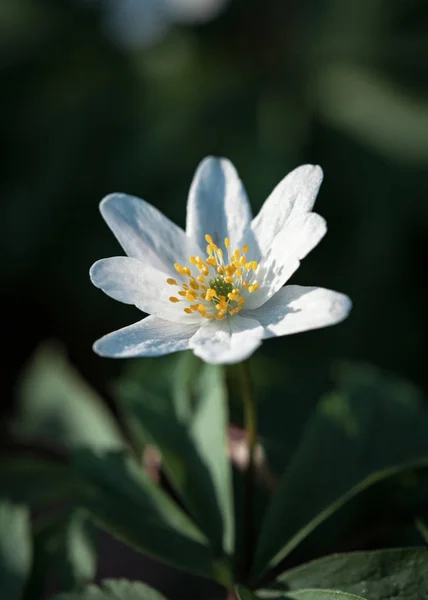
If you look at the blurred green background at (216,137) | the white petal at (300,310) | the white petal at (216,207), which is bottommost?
the white petal at (300,310)

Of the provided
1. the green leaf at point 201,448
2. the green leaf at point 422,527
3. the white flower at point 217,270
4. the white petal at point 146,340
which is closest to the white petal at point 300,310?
the white flower at point 217,270

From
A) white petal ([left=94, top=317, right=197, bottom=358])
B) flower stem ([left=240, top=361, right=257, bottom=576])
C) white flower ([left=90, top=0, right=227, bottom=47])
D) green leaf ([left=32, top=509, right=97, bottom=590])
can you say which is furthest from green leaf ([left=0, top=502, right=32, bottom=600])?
white flower ([left=90, top=0, right=227, bottom=47])

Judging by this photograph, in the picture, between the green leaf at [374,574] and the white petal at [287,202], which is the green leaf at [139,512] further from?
the white petal at [287,202]

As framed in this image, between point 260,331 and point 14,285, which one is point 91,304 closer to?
point 14,285

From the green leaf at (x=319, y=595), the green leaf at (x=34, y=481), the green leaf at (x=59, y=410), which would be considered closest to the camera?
the green leaf at (x=319, y=595)

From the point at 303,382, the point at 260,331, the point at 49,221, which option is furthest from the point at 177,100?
the point at 260,331

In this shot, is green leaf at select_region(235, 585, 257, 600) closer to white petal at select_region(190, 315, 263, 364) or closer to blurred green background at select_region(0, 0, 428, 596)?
white petal at select_region(190, 315, 263, 364)
